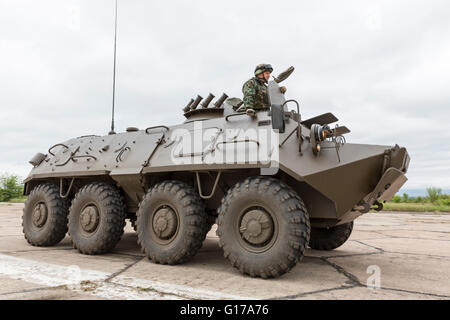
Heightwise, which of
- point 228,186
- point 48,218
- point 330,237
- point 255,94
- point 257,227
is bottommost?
point 330,237

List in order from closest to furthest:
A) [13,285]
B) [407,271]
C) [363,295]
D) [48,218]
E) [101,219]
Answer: [363,295], [13,285], [407,271], [101,219], [48,218]

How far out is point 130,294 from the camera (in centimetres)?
290

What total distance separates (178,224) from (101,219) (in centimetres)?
137

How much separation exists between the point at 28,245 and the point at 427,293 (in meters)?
5.86

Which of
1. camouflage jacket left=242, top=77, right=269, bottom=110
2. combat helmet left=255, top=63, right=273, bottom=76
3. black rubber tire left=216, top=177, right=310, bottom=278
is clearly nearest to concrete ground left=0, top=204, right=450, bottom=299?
black rubber tire left=216, top=177, right=310, bottom=278

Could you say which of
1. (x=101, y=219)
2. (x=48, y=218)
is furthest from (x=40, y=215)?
Answer: (x=101, y=219)

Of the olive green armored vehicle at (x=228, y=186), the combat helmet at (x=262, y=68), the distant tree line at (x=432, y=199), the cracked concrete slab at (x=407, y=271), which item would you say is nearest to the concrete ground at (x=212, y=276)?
the cracked concrete slab at (x=407, y=271)

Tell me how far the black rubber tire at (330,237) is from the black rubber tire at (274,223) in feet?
6.84

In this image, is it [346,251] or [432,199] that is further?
[432,199]

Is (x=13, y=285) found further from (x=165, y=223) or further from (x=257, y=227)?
(x=257, y=227)

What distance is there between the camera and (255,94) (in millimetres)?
4527

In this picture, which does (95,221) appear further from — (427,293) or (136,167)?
(427,293)

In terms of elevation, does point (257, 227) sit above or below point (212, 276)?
above

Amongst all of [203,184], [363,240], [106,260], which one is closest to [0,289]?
[106,260]
